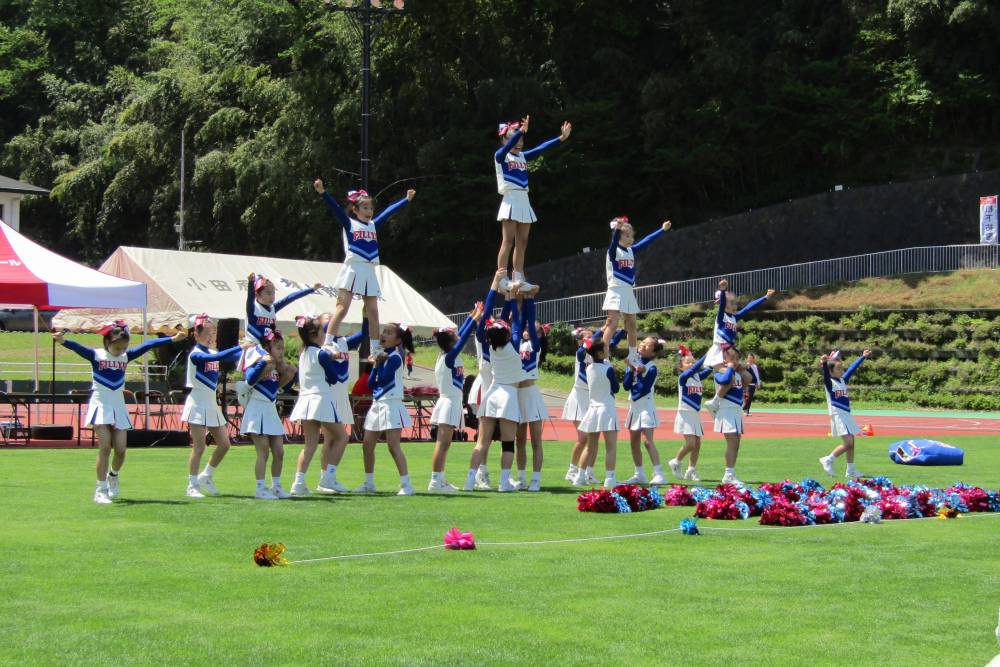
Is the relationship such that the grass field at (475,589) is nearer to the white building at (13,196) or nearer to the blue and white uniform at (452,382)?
the blue and white uniform at (452,382)

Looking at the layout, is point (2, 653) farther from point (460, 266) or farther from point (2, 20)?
point (2, 20)

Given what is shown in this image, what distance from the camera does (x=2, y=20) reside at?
7238 centimetres

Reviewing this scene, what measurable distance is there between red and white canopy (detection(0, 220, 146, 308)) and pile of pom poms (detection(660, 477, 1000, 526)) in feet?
36.8

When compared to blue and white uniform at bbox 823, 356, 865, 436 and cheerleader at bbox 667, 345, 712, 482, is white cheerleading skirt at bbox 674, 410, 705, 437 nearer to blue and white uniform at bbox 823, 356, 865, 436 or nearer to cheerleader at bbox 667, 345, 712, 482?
cheerleader at bbox 667, 345, 712, 482

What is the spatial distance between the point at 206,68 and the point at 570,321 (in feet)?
79.9

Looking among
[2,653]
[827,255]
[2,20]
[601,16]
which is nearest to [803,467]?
[2,653]

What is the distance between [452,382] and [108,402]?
12.2ft

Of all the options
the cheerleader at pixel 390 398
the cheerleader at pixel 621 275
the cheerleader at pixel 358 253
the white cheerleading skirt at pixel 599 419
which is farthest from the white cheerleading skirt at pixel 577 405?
the cheerleader at pixel 390 398

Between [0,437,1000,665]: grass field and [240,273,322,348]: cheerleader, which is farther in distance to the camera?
[240,273,322,348]: cheerleader

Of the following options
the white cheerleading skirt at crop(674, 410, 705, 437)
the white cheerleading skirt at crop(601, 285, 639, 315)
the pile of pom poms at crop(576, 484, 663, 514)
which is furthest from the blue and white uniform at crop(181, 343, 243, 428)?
the white cheerleading skirt at crop(674, 410, 705, 437)

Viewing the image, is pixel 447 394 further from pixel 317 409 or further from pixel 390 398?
pixel 317 409

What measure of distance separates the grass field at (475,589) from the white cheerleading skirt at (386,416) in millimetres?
994

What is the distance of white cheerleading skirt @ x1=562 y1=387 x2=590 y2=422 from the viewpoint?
15.4 meters

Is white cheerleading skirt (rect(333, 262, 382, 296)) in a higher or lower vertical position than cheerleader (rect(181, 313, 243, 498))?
higher
